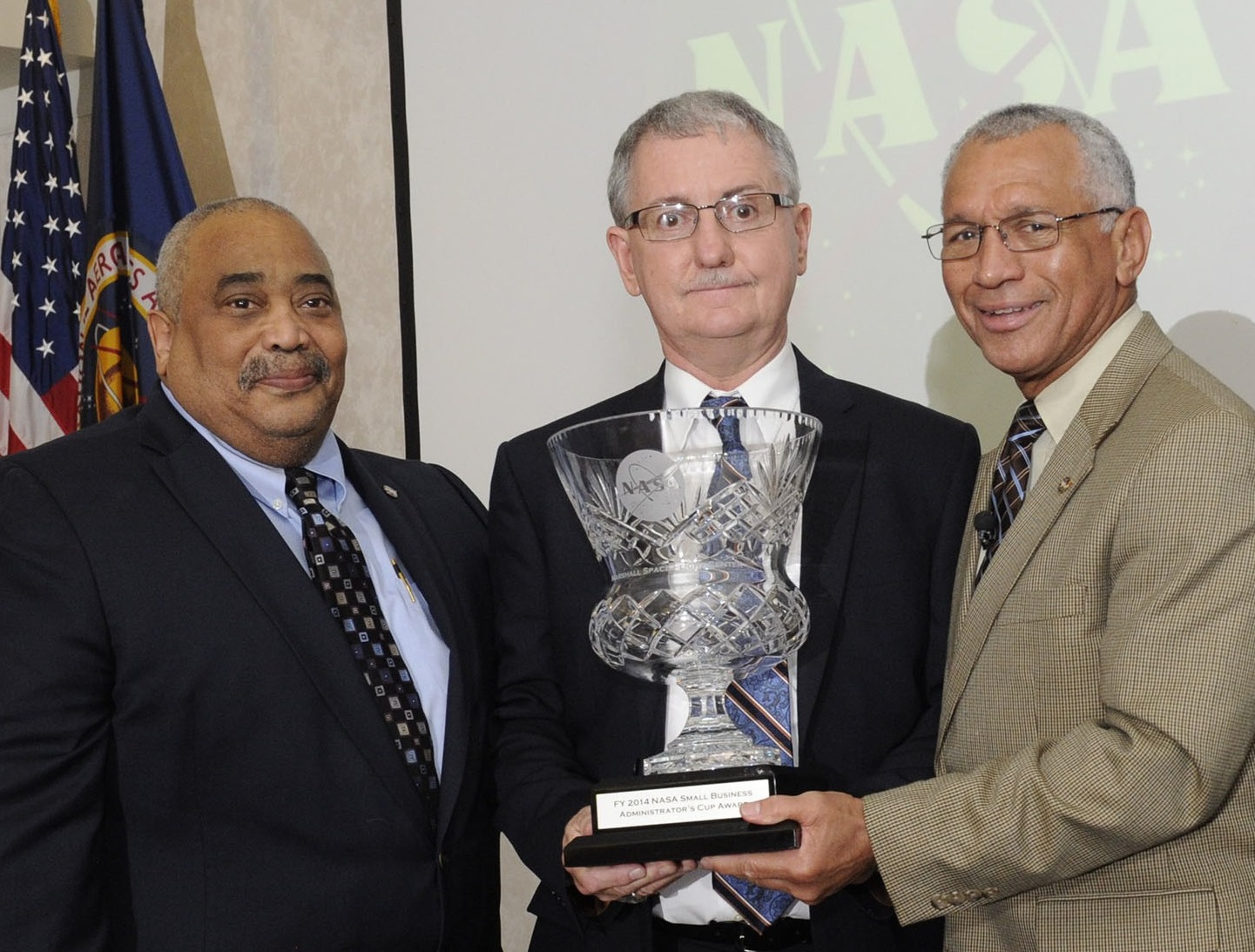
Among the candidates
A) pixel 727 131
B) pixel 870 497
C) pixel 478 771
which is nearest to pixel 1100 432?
pixel 870 497

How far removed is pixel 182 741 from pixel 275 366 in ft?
2.25

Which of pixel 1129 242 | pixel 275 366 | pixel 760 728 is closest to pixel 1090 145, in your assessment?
pixel 1129 242

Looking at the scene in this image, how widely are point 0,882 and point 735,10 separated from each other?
2.76m

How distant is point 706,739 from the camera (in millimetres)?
1946

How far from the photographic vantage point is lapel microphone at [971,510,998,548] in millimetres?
2238

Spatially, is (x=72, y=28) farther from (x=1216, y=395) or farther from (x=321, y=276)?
(x=1216, y=395)

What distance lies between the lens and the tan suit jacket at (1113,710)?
1.84m

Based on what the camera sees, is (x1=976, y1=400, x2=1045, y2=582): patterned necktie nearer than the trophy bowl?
No

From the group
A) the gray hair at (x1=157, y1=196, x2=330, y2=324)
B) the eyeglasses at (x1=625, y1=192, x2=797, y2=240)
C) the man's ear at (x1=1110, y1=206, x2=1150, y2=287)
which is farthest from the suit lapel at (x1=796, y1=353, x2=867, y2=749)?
the gray hair at (x1=157, y1=196, x2=330, y2=324)

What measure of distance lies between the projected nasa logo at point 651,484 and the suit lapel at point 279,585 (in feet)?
2.43

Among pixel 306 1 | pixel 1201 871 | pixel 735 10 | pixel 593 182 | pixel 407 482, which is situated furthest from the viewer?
pixel 306 1

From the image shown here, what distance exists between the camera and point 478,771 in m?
2.59

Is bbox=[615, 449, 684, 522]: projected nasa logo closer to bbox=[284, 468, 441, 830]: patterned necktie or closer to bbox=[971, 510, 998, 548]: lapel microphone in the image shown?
bbox=[971, 510, 998, 548]: lapel microphone

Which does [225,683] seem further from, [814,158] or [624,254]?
[814,158]
